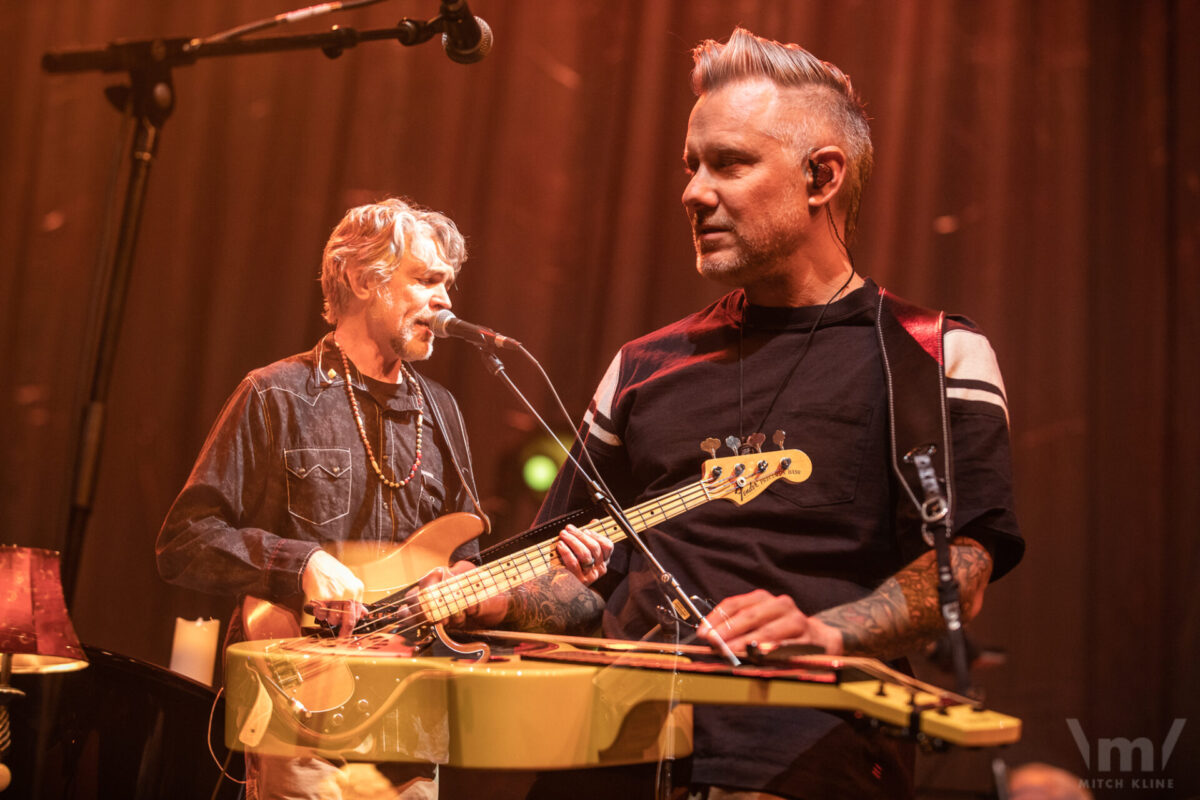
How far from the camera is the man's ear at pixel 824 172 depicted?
2012 mm

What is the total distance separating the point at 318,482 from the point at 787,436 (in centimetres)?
89

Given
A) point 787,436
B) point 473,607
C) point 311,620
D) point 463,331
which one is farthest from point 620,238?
point 311,620

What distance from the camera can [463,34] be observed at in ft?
7.03

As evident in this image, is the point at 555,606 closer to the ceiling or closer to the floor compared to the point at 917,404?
closer to the floor

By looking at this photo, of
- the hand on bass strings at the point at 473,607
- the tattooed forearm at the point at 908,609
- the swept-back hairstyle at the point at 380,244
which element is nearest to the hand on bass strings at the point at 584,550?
the hand on bass strings at the point at 473,607

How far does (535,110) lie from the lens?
237cm

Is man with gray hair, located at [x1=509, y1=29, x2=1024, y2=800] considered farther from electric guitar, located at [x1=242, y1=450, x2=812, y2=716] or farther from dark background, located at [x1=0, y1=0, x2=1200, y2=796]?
dark background, located at [x1=0, y1=0, x2=1200, y2=796]

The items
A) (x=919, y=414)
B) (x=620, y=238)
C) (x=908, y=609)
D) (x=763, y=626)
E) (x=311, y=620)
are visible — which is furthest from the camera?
(x=620, y=238)

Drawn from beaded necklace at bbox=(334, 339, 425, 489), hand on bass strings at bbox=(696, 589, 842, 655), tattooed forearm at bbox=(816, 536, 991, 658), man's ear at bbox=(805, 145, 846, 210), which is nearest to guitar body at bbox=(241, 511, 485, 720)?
beaded necklace at bbox=(334, 339, 425, 489)

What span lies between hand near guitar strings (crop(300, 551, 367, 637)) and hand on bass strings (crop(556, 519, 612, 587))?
1.24 ft

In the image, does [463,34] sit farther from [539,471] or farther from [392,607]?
[392,607]

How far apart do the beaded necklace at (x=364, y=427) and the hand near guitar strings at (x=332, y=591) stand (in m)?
0.18

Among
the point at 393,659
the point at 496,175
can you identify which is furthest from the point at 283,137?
the point at 393,659

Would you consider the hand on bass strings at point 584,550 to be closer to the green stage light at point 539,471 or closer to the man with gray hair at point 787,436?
the man with gray hair at point 787,436
